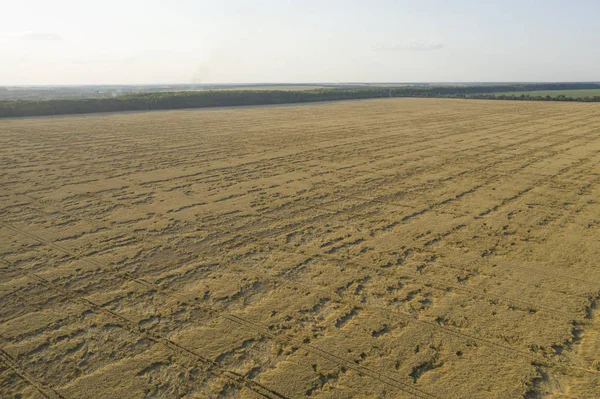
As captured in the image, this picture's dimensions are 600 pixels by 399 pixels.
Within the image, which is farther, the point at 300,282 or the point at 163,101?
the point at 163,101

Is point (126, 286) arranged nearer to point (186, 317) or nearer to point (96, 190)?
point (186, 317)

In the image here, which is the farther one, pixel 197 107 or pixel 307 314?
pixel 197 107

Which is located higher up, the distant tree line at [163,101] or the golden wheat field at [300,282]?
the distant tree line at [163,101]

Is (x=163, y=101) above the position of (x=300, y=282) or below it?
above

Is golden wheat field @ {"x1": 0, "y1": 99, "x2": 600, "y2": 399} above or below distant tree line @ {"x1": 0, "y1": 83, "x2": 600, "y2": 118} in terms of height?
below

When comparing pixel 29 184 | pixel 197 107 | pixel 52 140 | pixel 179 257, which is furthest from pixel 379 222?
pixel 197 107

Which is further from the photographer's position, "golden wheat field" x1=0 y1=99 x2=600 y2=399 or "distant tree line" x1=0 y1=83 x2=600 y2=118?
"distant tree line" x1=0 y1=83 x2=600 y2=118

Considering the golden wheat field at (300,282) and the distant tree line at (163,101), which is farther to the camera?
the distant tree line at (163,101)

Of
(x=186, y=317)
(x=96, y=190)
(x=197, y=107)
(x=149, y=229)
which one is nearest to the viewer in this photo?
(x=186, y=317)
